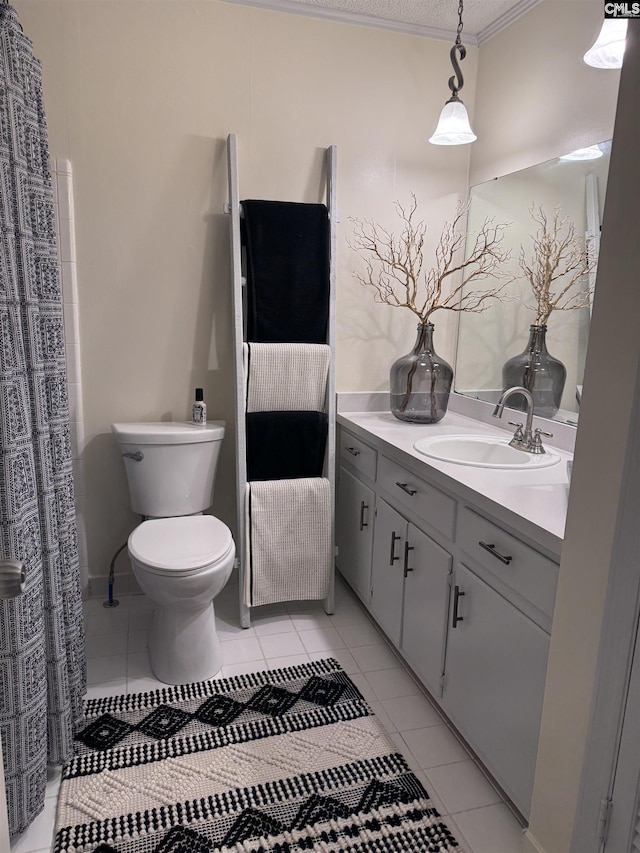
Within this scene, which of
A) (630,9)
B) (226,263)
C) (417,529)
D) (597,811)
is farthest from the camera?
(226,263)

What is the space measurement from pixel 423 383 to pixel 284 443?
2.05 ft

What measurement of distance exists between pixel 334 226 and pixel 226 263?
→ 1.59ft

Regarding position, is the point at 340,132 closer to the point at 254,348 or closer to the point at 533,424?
the point at 254,348

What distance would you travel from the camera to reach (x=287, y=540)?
2438 millimetres

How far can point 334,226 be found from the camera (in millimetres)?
2371

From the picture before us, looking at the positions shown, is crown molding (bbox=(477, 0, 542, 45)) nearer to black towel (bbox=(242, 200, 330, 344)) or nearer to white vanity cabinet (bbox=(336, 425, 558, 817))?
black towel (bbox=(242, 200, 330, 344))

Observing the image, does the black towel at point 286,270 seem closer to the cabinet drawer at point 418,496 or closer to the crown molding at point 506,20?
the cabinet drawer at point 418,496

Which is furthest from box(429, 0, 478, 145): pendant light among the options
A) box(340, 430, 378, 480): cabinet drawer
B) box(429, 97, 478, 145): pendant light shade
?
box(340, 430, 378, 480): cabinet drawer

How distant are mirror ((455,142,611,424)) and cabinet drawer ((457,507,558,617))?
2.25 ft

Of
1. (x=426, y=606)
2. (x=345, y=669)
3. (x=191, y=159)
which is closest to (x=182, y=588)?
(x=345, y=669)

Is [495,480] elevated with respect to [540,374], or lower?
lower

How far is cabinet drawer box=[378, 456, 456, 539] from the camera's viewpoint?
1.78m

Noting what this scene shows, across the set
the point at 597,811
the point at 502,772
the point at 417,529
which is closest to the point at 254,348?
the point at 417,529

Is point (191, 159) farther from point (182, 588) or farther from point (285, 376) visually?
point (182, 588)
